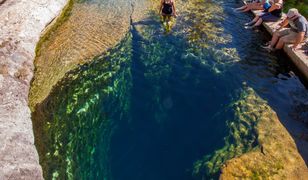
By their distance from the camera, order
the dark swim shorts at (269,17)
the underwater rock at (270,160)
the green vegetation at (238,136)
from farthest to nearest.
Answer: the dark swim shorts at (269,17) → the green vegetation at (238,136) → the underwater rock at (270,160)

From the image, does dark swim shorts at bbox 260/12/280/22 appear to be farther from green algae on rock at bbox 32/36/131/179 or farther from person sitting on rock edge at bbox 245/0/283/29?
green algae on rock at bbox 32/36/131/179

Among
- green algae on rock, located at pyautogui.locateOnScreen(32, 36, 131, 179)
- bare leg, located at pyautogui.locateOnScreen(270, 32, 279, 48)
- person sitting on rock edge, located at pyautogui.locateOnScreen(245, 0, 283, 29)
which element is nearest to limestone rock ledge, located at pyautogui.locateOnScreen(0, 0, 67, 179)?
green algae on rock, located at pyautogui.locateOnScreen(32, 36, 131, 179)

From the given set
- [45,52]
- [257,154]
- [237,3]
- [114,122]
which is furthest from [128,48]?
[237,3]

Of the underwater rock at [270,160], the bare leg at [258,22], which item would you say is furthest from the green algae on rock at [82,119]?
the bare leg at [258,22]

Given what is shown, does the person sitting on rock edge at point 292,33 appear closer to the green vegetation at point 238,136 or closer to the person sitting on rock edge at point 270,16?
the person sitting on rock edge at point 270,16

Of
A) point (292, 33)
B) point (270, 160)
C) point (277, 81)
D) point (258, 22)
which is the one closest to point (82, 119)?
point (270, 160)
